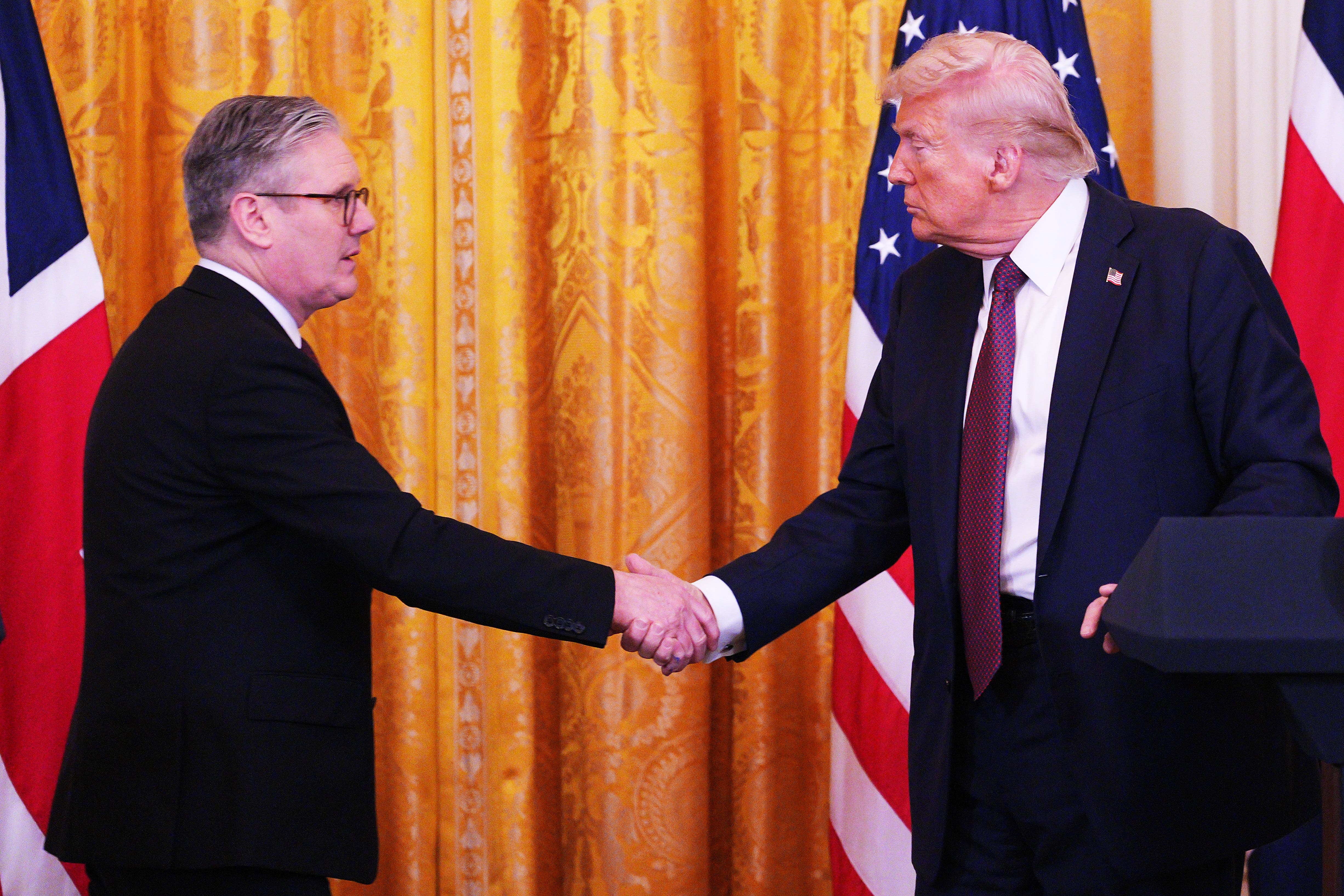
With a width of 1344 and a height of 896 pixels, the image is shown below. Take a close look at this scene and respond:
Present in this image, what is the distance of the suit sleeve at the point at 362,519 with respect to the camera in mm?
1801

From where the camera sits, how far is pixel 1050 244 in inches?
78.9

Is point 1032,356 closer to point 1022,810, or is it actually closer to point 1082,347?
point 1082,347

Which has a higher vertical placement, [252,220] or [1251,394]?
[252,220]

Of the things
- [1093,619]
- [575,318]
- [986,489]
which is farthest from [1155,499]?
[575,318]

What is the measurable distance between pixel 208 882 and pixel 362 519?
54 centimetres

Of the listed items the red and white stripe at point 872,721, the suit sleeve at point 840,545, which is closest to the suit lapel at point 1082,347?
the suit sleeve at point 840,545

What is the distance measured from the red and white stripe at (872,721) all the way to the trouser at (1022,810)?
980 millimetres

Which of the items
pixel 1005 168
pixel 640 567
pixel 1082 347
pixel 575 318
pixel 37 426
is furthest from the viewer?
pixel 575 318

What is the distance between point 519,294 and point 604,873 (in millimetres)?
1480

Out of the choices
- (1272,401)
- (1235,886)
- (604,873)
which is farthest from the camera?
(604,873)

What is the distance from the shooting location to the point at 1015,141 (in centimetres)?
207

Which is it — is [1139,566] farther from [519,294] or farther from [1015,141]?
[519,294]

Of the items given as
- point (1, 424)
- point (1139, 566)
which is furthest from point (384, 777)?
point (1139, 566)

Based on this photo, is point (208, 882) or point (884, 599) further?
point (884, 599)
